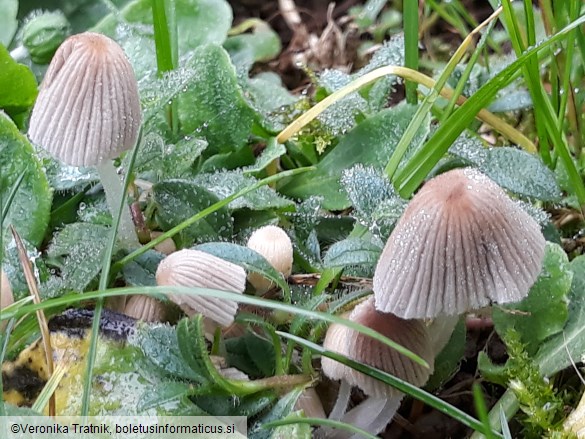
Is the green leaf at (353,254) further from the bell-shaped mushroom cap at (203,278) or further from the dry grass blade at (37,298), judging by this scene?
the dry grass blade at (37,298)

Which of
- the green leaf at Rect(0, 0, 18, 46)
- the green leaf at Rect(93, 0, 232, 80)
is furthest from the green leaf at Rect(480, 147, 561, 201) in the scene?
the green leaf at Rect(0, 0, 18, 46)

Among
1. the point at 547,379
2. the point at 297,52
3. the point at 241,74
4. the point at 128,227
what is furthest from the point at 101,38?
the point at 297,52

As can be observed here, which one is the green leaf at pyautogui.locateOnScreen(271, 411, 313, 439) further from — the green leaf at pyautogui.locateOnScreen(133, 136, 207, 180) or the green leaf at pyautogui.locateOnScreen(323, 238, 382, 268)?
the green leaf at pyautogui.locateOnScreen(133, 136, 207, 180)

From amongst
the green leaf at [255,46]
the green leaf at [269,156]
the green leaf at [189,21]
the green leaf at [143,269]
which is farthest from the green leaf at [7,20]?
the green leaf at [143,269]

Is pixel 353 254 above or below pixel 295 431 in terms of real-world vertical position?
above

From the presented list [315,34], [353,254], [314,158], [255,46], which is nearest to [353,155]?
[314,158]

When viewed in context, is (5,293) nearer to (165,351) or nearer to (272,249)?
(165,351)
